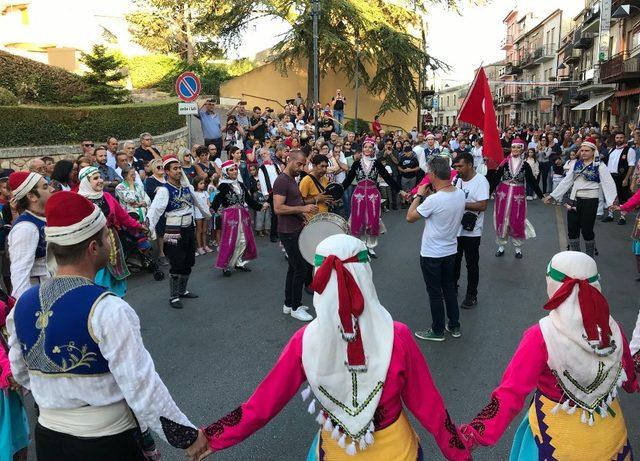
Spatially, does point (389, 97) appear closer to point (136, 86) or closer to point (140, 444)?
point (136, 86)

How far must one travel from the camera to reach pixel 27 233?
14.0 ft

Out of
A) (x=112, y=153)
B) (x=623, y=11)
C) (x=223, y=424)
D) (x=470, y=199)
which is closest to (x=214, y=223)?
(x=112, y=153)

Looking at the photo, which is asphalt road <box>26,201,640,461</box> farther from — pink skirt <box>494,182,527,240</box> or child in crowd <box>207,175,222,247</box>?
child in crowd <box>207,175,222,247</box>

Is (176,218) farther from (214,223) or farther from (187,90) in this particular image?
(187,90)

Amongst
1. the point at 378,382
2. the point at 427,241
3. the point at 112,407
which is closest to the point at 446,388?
the point at 427,241

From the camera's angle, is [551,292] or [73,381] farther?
[551,292]

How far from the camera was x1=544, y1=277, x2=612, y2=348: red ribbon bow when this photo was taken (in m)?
2.53

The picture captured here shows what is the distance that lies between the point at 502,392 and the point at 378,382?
73 centimetres

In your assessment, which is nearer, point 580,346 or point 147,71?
point 580,346

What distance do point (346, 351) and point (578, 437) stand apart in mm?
1228

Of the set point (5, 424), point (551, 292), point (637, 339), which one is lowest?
point (5, 424)

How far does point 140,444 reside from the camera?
2.58 m

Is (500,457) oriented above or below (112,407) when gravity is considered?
below

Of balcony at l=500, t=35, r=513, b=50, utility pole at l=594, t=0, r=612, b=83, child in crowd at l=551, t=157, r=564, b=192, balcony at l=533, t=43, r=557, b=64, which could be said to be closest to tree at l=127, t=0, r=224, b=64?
child in crowd at l=551, t=157, r=564, b=192
